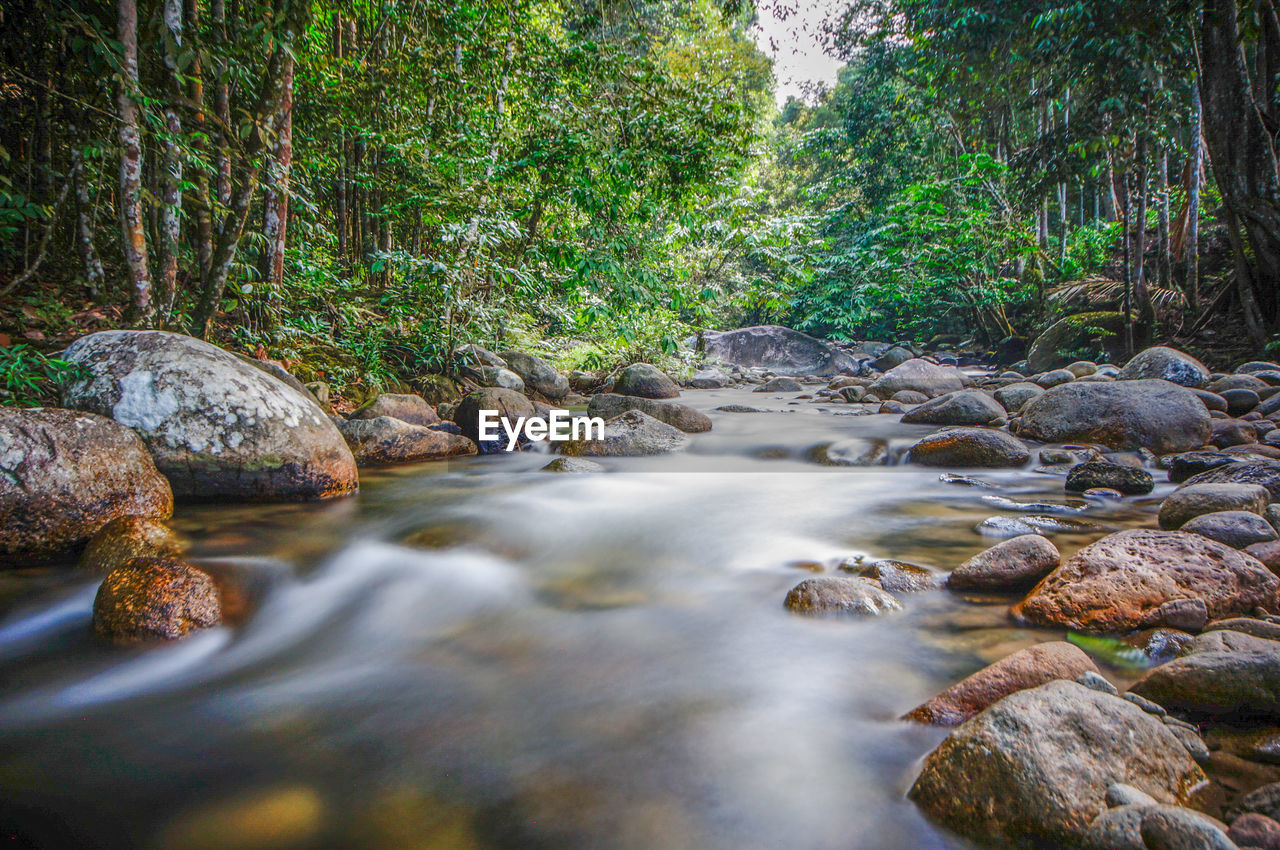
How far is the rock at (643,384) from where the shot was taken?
11133 millimetres

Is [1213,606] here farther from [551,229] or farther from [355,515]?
[551,229]

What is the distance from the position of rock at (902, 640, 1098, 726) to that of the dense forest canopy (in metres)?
4.86

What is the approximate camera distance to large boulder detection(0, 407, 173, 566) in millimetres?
2859

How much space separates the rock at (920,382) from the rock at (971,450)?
5684 millimetres

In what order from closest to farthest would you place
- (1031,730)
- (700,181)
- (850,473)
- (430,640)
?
(1031,730) < (430,640) < (850,473) < (700,181)

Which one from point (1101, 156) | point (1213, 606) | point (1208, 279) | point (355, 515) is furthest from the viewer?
point (1208, 279)

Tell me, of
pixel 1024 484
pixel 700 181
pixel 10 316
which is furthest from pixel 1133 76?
pixel 10 316

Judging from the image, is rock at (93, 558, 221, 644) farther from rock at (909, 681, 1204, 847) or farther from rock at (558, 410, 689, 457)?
rock at (558, 410, 689, 457)

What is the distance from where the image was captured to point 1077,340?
12.0 metres

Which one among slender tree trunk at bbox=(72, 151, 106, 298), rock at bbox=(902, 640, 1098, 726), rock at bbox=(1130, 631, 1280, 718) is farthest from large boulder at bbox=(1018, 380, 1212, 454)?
slender tree trunk at bbox=(72, 151, 106, 298)

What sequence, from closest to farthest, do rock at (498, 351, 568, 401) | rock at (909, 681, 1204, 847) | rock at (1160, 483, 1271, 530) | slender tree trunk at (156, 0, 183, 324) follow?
rock at (909, 681, 1204, 847) → rock at (1160, 483, 1271, 530) → slender tree trunk at (156, 0, 183, 324) → rock at (498, 351, 568, 401)

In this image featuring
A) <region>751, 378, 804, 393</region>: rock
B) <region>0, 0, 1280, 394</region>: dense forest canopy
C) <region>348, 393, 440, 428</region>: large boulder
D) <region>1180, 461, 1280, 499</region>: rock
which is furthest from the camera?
<region>751, 378, 804, 393</region>: rock

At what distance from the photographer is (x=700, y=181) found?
655 cm

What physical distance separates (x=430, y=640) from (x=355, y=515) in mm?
1767
